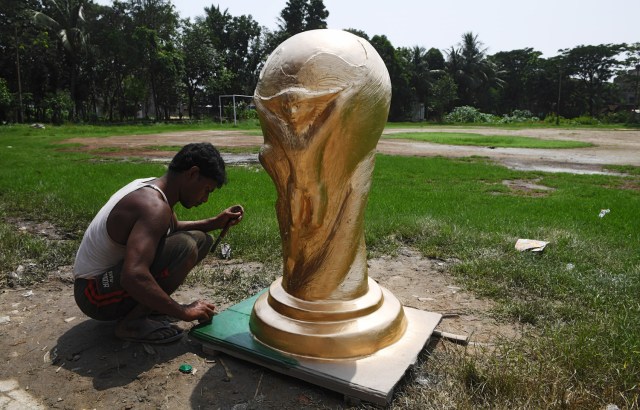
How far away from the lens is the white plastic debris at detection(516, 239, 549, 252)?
382 cm

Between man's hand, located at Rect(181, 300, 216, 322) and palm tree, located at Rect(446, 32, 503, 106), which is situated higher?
palm tree, located at Rect(446, 32, 503, 106)

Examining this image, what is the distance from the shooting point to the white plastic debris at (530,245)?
150 inches

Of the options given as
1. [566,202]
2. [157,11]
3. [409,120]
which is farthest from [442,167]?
[409,120]

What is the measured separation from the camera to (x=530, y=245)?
3881 millimetres

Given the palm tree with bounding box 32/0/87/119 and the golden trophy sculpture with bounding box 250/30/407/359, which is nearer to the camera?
the golden trophy sculpture with bounding box 250/30/407/359

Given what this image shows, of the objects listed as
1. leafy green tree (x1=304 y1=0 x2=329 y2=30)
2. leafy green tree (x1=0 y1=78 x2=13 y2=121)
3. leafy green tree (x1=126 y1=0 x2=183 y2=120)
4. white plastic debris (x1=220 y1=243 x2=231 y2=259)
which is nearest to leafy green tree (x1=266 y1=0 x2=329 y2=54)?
leafy green tree (x1=304 y1=0 x2=329 y2=30)

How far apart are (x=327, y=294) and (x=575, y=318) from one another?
1501 mm

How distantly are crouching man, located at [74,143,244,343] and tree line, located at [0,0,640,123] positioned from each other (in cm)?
2598

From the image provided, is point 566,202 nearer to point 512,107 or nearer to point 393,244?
point 393,244

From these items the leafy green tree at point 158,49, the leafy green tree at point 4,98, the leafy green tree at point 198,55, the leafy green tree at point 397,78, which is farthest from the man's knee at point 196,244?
the leafy green tree at point 397,78

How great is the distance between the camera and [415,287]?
10.9ft

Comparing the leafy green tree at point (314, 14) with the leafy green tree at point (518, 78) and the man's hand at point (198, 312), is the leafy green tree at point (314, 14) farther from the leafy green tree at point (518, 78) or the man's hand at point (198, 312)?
the man's hand at point (198, 312)

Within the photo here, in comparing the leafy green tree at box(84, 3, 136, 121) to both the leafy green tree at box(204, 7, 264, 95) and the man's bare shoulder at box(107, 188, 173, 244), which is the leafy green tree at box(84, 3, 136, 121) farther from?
the man's bare shoulder at box(107, 188, 173, 244)

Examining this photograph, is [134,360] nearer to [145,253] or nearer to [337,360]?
[145,253]
